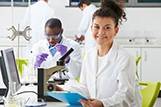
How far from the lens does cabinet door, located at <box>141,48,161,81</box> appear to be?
546 centimetres

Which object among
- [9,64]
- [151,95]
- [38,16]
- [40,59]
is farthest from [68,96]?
[38,16]

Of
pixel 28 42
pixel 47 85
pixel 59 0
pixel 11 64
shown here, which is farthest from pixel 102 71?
pixel 59 0

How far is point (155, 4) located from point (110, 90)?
3.99 meters

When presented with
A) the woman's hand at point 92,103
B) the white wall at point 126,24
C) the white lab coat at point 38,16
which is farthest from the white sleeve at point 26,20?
the woman's hand at point 92,103

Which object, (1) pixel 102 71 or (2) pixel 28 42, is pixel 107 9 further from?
(2) pixel 28 42

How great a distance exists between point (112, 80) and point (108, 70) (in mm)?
63

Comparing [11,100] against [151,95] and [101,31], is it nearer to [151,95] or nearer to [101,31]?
[101,31]

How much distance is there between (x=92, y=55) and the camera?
2.19 meters

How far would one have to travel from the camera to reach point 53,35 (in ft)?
10.6

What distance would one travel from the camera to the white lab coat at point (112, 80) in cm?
198

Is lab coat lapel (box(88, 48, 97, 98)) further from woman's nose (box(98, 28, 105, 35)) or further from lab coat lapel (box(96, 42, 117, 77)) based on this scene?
woman's nose (box(98, 28, 105, 35))

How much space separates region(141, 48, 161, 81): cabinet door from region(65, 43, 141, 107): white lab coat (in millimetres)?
3394

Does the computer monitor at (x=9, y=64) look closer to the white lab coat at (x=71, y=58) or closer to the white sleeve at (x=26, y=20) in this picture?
the white lab coat at (x=71, y=58)

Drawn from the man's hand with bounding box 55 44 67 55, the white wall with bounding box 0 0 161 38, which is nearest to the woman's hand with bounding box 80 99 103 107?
the man's hand with bounding box 55 44 67 55
